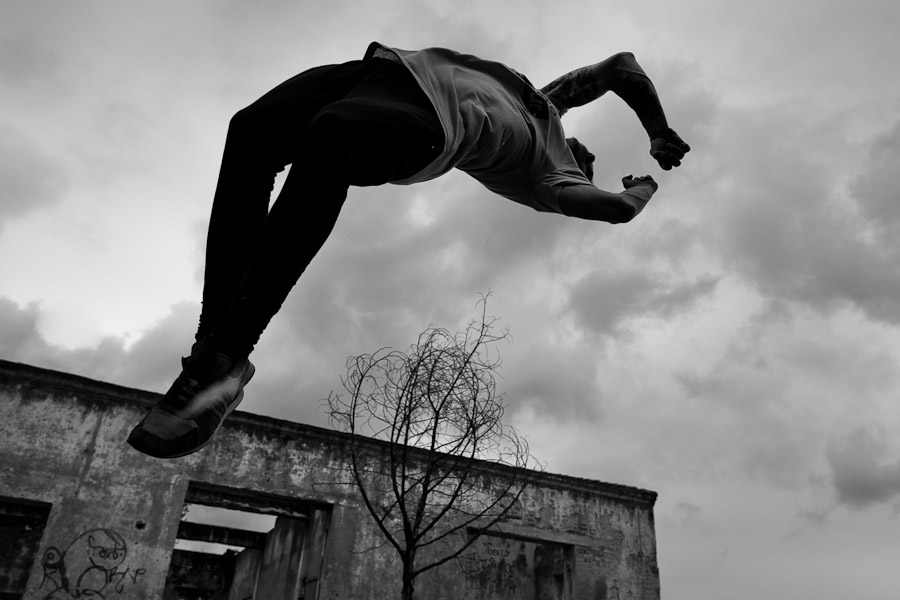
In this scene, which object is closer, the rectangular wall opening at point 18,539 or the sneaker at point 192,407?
the sneaker at point 192,407

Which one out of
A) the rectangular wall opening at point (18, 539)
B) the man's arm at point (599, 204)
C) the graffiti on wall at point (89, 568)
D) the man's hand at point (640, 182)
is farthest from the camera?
the rectangular wall opening at point (18, 539)

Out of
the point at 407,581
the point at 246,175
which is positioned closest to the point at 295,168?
the point at 246,175

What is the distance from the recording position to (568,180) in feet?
6.17

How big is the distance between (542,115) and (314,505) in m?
11.4

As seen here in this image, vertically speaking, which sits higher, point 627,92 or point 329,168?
point 627,92

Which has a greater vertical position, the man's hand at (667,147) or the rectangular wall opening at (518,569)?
the rectangular wall opening at (518,569)

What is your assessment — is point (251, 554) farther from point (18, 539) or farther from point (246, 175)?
point (246, 175)

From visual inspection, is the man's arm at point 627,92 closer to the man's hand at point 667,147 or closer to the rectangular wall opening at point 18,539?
the man's hand at point 667,147

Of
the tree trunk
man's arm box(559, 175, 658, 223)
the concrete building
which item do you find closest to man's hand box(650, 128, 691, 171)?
man's arm box(559, 175, 658, 223)

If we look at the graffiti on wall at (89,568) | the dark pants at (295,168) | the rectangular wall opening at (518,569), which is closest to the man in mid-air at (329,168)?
the dark pants at (295,168)

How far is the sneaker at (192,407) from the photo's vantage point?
1285mm

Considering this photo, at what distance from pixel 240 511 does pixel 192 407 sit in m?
11.8

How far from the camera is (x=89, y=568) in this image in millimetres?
10359

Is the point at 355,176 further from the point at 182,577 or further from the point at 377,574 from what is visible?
the point at 182,577
